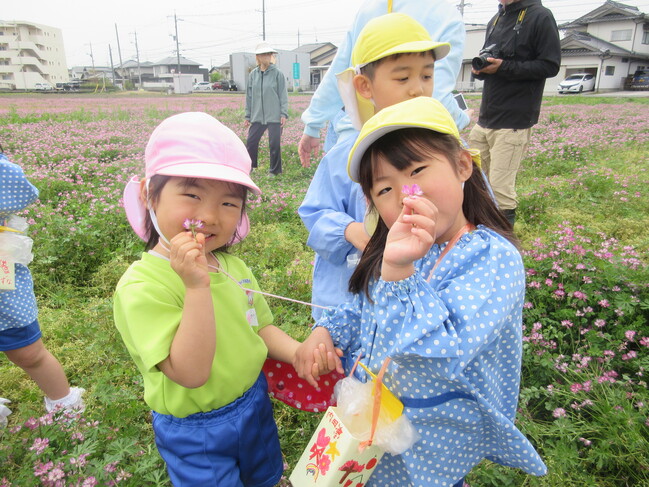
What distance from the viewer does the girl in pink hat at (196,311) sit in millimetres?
1156

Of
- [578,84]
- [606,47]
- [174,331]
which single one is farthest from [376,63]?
[606,47]

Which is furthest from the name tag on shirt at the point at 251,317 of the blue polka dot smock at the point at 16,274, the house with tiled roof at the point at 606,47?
the house with tiled roof at the point at 606,47

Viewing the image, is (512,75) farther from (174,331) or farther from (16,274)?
(16,274)

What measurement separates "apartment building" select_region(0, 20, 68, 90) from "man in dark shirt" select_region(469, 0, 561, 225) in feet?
214

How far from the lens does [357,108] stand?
1688 millimetres

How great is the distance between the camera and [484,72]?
A: 3.98 m

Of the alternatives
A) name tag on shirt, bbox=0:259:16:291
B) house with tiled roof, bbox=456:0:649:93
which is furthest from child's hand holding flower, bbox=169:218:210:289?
house with tiled roof, bbox=456:0:649:93

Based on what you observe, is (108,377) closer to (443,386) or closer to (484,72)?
(443,386)

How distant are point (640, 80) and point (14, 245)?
4429 centimetres

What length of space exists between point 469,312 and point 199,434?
0.90 meters

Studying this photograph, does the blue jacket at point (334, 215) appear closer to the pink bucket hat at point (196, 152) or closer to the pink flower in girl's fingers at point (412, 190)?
the pink bucket hat at point (196, 152)

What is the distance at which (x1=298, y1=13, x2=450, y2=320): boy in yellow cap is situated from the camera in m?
1.51

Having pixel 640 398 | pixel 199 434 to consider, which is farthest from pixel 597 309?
pixel 199 434

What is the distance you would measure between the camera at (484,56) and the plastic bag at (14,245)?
3.69 metres
